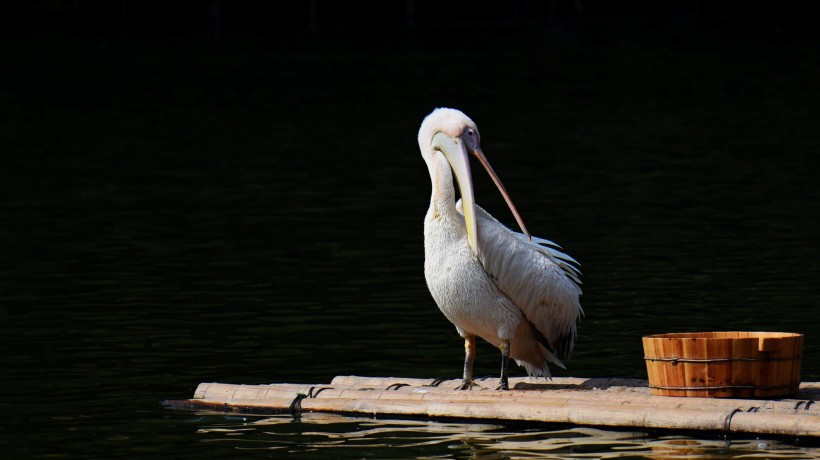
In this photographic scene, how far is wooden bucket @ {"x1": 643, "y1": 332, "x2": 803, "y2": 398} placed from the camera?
29.5 ft

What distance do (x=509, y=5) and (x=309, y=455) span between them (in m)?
71.4

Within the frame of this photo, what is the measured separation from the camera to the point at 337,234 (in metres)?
18.5

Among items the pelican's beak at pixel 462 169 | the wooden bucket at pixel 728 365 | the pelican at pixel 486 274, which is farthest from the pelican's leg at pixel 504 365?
the wooden bucket at pixel 728 365

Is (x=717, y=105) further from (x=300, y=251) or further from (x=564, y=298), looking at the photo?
(x=564, y=298)

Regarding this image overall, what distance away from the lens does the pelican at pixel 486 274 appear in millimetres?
9859

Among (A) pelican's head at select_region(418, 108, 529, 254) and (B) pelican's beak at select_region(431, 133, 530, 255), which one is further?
(A) pelican's head at select_region(418, 108, 529, 254)

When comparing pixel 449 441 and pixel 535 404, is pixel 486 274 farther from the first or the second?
pixel 449 441

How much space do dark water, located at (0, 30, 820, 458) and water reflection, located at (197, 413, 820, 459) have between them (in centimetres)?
2

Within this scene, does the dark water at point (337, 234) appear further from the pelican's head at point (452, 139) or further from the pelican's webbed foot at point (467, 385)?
the pelican's head at point (452, 139)

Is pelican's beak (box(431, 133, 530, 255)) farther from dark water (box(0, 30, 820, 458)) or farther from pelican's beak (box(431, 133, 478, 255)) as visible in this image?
dark water (box(0, 30, 820, 458))

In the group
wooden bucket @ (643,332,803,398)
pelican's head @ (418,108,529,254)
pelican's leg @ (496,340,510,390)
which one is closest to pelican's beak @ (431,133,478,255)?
pelican's head @ (418,108,529,254)

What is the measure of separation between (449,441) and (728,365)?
1.54 metres

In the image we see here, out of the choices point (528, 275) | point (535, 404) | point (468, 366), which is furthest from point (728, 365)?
point (468, 366)

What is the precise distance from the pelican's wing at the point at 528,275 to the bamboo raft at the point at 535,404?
440mm
